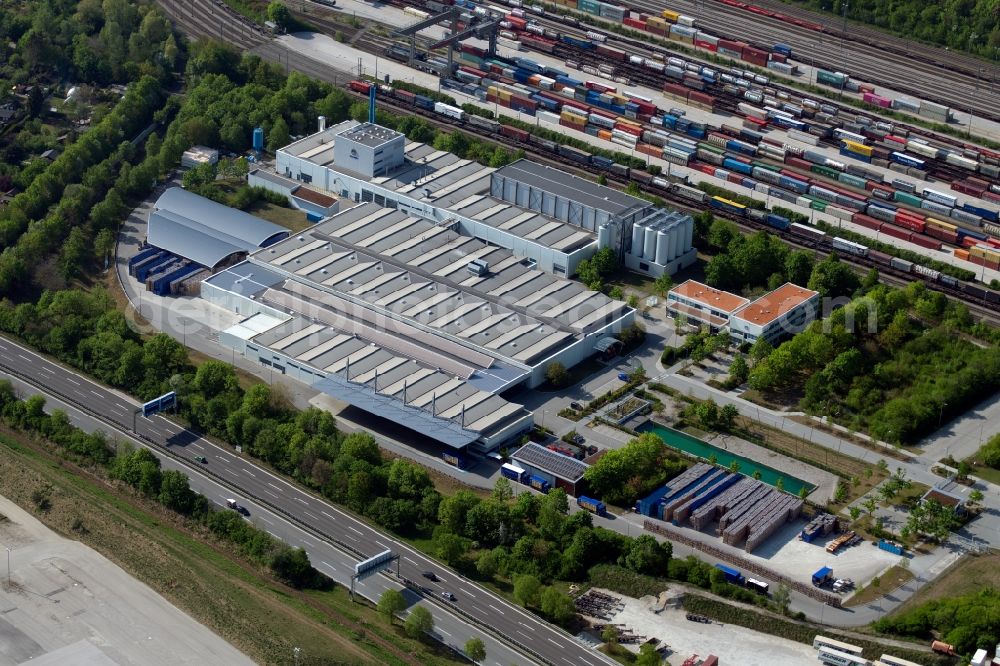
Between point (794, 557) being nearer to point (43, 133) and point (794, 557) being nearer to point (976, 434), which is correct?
point (976, 434)

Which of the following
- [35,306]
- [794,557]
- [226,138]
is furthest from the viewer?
[226,138]

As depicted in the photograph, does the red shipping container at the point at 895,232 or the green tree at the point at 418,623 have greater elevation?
the red shipping container at the point at 895,232

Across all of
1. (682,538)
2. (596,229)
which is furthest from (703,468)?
(596,229)

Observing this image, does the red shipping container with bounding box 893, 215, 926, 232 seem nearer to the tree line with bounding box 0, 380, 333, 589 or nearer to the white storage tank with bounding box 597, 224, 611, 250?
the white storage tank with bounding box 597, 224, 611, 250

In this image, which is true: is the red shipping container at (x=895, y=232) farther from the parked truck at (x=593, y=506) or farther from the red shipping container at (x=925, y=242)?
the parked truck at (x=593, y=506)

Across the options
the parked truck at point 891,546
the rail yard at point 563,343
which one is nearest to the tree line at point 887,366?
the rail yard at point 563,343

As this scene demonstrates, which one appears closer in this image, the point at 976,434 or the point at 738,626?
the point at 738,626

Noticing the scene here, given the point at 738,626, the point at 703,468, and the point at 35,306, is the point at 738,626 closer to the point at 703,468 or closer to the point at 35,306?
the point at 703,468

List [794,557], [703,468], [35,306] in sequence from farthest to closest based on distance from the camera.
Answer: [35,306], [703,468], [794,557]
